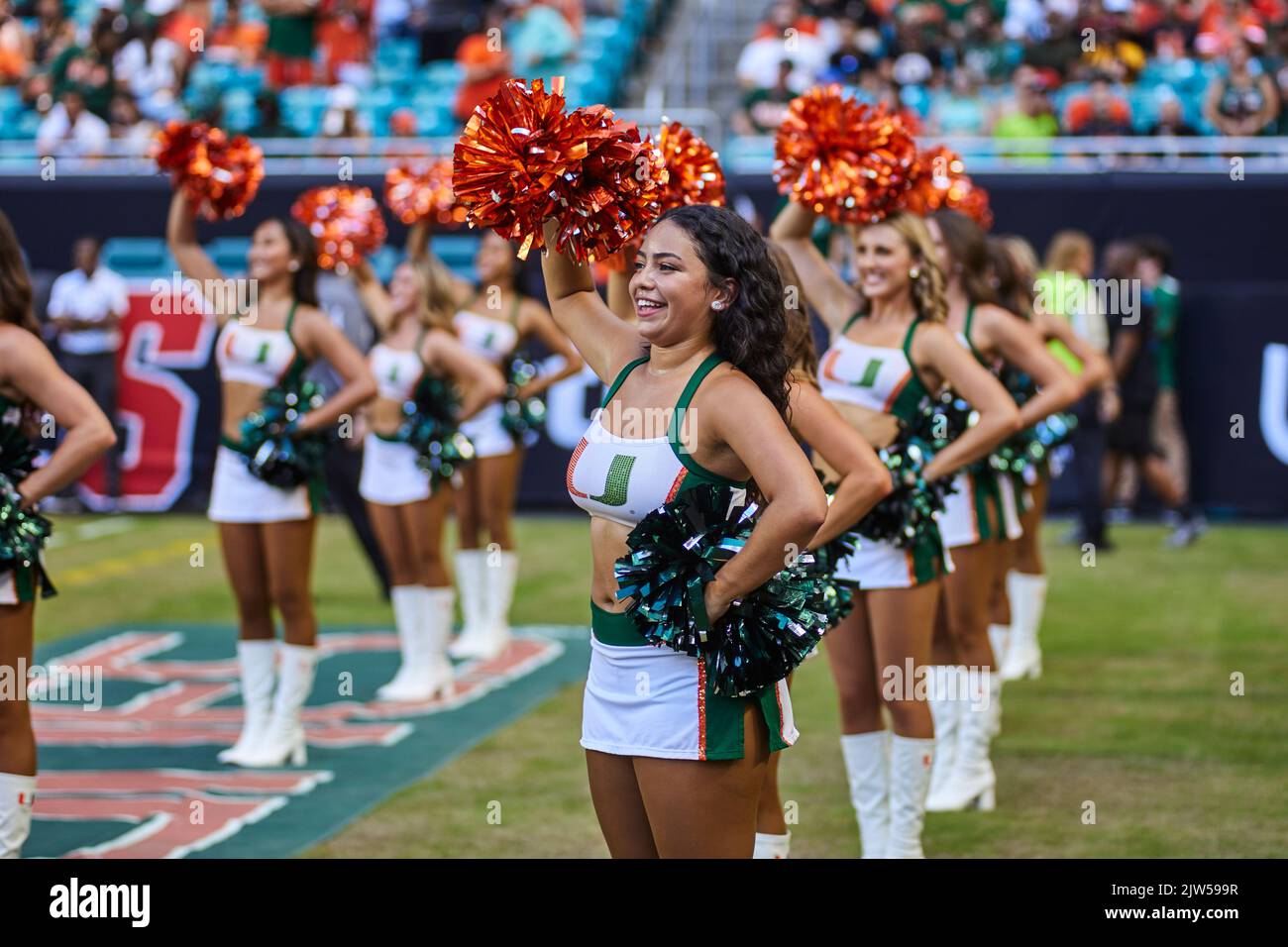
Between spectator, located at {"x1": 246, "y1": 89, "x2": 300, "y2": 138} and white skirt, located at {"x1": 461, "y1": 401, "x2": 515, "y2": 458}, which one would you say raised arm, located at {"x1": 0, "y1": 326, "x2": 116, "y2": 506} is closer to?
white skirt, located at {"x1": 461, "y1": 401, "x2": 515, "y2": 458}

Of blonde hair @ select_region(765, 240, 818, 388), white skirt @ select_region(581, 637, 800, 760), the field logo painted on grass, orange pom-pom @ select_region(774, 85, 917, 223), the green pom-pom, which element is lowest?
the field logo painted on grass

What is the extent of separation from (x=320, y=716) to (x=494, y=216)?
438 cm

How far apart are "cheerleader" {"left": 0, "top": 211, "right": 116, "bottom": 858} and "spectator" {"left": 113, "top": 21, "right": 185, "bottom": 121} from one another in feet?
40.4

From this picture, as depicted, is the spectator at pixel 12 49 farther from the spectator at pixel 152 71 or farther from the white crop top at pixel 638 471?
the white crop top at pixel 638 471

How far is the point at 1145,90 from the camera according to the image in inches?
585

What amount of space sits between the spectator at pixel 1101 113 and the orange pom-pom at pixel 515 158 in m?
10.8

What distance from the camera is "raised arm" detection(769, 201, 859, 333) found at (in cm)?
533

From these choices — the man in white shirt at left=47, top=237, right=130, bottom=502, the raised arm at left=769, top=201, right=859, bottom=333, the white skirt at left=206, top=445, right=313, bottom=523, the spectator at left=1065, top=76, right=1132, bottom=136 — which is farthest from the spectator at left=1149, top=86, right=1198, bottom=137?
the white skirt at left=206, top=445, right=313, bottom=523

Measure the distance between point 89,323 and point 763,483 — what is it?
Answer: 10919 millimetres

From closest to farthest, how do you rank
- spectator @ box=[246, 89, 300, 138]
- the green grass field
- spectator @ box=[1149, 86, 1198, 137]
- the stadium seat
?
the green grass field < spectator @ box=[1149, 86, 1198, 137] < the stadium seat < spectator @ box=[246, 89, 300, 138]

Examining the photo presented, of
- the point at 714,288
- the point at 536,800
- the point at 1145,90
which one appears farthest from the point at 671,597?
the point at 1145,90

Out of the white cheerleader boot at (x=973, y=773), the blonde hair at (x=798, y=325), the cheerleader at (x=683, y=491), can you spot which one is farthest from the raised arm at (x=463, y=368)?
the cheerleader at (x=683, y=491)
